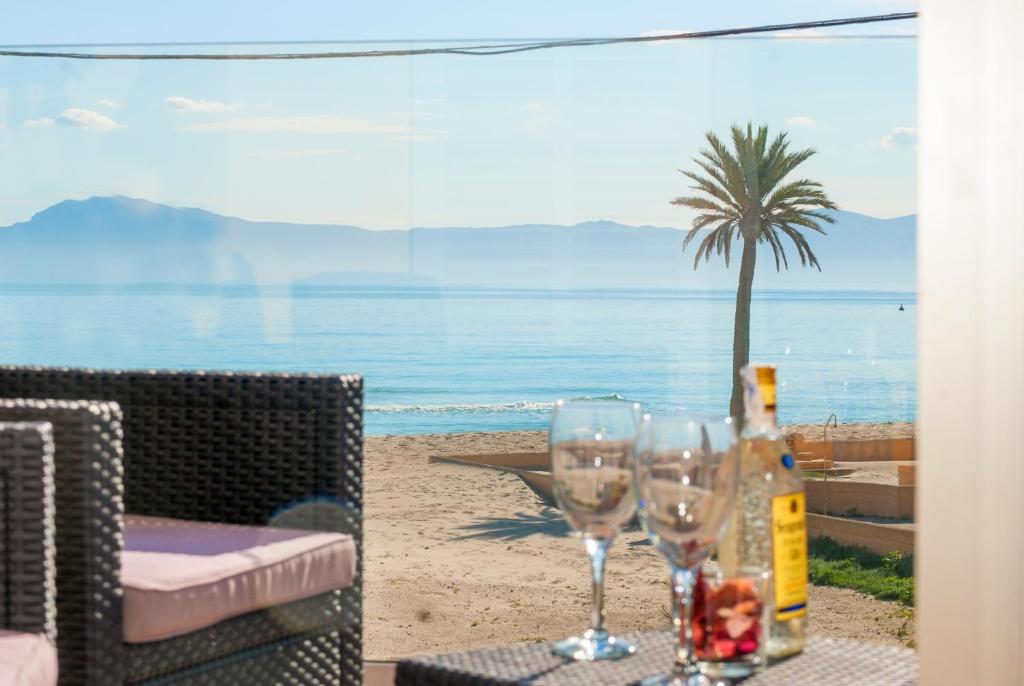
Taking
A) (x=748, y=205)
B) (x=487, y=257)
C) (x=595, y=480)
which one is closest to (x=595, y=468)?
(x=595, y=480)

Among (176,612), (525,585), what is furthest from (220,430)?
(525,585)

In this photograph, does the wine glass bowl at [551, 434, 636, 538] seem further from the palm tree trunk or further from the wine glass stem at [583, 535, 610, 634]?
the palm tree trunk

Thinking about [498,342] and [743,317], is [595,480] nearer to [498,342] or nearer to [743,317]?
[743,317]

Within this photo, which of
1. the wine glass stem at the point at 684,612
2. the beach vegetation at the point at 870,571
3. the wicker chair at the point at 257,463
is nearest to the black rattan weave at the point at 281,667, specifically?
the wicker chair at the point at 257,463

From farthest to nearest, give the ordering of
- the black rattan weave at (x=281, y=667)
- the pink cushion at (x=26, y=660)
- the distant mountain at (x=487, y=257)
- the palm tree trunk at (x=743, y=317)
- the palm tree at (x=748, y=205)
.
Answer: the distant mountain at (x=487, y=257) → the palm tree at (x=748, y=205) → the palm tree trunk at (x=743, y=317) → the black rattan weave at (x=281, y=667) → the pink cushion at (x=26, y=660)

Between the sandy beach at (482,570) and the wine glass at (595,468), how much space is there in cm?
663

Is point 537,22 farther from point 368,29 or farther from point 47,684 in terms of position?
point 47,684

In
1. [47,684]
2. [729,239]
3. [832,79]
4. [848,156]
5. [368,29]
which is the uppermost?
[368,29]

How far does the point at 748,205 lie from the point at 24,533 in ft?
22.4

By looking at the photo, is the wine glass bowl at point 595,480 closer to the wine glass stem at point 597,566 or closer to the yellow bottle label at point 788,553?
the wine glass stem at point 597,566

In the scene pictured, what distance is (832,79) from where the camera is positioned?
10852mm

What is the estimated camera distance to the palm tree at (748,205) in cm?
715

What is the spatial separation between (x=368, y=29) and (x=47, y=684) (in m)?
18.0

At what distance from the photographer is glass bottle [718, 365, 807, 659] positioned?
1.08 metres
